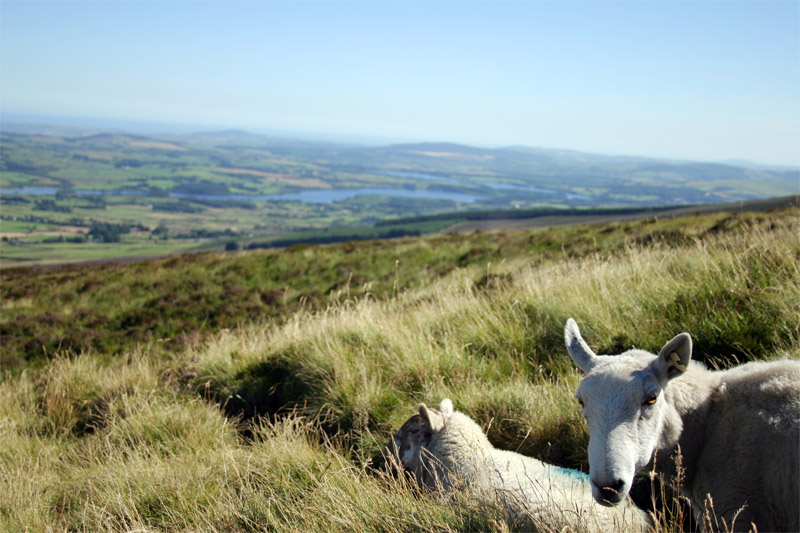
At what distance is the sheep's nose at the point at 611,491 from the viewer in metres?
2.51


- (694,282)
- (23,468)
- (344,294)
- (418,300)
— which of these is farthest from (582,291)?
(344,294)

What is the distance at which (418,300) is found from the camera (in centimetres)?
1037

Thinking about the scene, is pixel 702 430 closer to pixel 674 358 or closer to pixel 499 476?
pixel 674 358

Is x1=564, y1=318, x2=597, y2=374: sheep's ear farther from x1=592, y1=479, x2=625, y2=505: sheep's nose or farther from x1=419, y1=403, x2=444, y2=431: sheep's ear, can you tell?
x1=419, y1=403, x2=444, y2=431: sheep's ear

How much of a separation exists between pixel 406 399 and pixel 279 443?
→ 1575 millimetres

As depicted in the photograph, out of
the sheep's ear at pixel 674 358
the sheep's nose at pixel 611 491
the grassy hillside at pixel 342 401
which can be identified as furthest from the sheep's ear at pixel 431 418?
the sheep's ear at pixel 674 358

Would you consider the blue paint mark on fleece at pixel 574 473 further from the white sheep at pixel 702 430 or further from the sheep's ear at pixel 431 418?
the sheep's ear at pixel 431 418

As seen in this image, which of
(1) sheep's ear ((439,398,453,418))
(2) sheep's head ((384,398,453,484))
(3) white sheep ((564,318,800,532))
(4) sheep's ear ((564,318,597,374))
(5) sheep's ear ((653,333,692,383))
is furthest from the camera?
(1) sheep's ear ((439,398,453,418))

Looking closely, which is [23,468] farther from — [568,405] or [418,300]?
[418,300]

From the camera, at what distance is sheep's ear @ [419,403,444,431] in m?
4.22

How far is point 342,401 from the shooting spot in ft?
18.1

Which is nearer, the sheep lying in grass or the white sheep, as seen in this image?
the white sheep

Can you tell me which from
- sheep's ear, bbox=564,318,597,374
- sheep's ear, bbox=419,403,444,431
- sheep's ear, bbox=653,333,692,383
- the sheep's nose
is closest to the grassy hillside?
the sheep's nose

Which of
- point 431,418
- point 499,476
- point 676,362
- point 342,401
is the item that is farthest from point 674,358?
point 342,401
